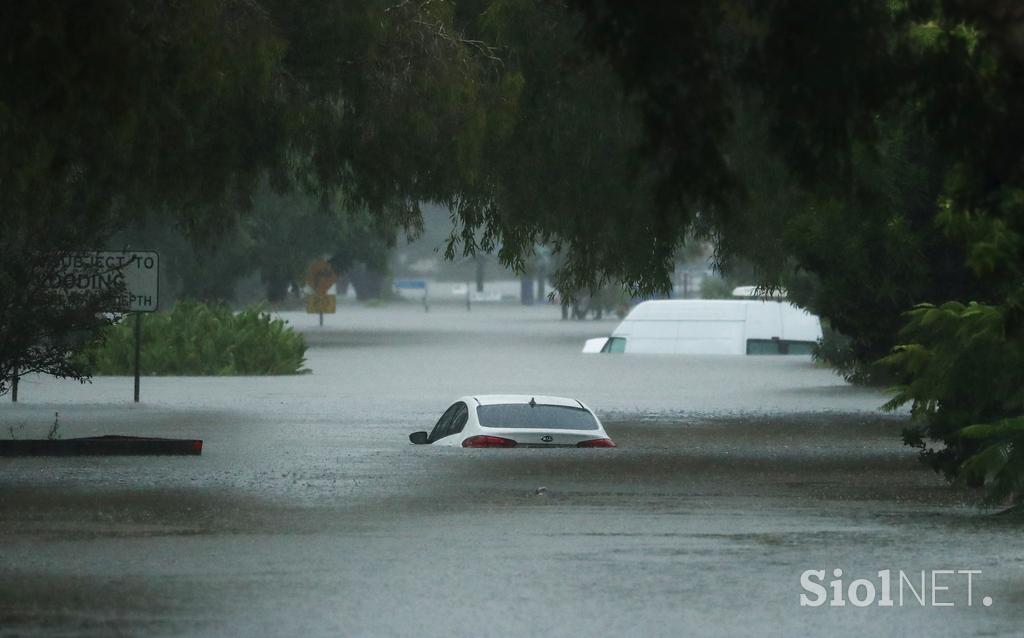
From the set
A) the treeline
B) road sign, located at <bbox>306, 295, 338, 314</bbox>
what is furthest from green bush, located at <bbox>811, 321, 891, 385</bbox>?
road sign, located at <bbox>306, 295, 338, 314</bbox>

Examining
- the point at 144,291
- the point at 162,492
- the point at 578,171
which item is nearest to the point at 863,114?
the point at 162,492

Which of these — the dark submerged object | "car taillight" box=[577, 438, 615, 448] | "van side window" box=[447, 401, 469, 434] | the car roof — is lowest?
the dark submerged object

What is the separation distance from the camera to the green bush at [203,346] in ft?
173

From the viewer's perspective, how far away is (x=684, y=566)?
14.0 meters

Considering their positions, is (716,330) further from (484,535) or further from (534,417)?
(484,535)

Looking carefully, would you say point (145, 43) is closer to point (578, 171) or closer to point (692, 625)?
point (692, 625)

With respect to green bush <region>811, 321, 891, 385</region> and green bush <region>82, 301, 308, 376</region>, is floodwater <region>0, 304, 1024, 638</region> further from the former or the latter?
green bush <region>82, 301, 308, 376</region>

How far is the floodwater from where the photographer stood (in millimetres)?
11805

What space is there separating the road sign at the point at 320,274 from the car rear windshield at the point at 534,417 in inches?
2508

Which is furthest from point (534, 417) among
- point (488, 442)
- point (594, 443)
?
point (488, 442)

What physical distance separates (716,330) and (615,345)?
11.2 ft

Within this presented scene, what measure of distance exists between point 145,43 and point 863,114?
7222 mm

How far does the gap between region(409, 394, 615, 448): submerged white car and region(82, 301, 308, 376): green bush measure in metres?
27.8

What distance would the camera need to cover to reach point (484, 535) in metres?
16.1
